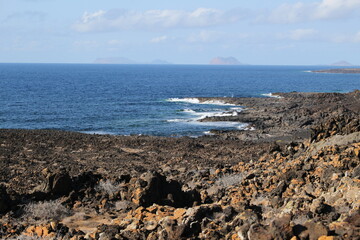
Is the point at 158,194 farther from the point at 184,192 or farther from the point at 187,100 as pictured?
the point at 187,100

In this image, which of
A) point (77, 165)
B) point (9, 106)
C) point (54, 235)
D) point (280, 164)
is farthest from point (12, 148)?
point (9, 106)

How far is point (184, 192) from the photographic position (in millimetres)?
17656

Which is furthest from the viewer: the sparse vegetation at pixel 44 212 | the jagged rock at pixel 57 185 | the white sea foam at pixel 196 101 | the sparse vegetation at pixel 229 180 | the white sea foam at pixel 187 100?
the white sea foam at pixel 187 100

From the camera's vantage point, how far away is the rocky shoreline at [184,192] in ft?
35.9

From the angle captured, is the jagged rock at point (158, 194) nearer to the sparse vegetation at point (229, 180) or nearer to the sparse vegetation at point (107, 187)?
the sparse vegetation at point (107, 187)

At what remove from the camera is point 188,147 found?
125ft

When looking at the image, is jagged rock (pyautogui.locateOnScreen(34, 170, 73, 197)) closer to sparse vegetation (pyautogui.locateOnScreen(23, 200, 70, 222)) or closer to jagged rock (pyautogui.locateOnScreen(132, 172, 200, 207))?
sparse vegetation (pyautogui.locateOnScreen(23, 200, 70, 222))

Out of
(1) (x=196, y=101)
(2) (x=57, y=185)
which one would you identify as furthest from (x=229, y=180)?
(1) (x=196, y=101)

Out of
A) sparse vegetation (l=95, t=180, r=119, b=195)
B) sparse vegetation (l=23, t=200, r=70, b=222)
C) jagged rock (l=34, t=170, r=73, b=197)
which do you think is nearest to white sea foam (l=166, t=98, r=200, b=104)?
sparse vegetation (l=95, t=180, r=119, b=195)

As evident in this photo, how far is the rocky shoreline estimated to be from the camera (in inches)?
431

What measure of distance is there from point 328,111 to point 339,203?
1993 inches

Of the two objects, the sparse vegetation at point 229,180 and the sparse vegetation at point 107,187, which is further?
the sparse vegetation at point 229,180

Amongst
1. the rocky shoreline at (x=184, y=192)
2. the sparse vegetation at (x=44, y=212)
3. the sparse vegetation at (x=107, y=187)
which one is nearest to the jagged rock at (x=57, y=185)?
the rocky shoreline at (x=184, y=192)

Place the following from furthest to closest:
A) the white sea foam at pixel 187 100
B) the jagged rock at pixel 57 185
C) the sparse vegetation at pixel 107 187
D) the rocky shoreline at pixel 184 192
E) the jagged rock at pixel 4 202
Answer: the white sea foam at pixel 187 100 < the sparse vegetation at pixel 107 187 < the jagged rock at pixel 57 185 < the jagged rock at pixel 4 202 < the rocky shoreline at pixel 184 192
